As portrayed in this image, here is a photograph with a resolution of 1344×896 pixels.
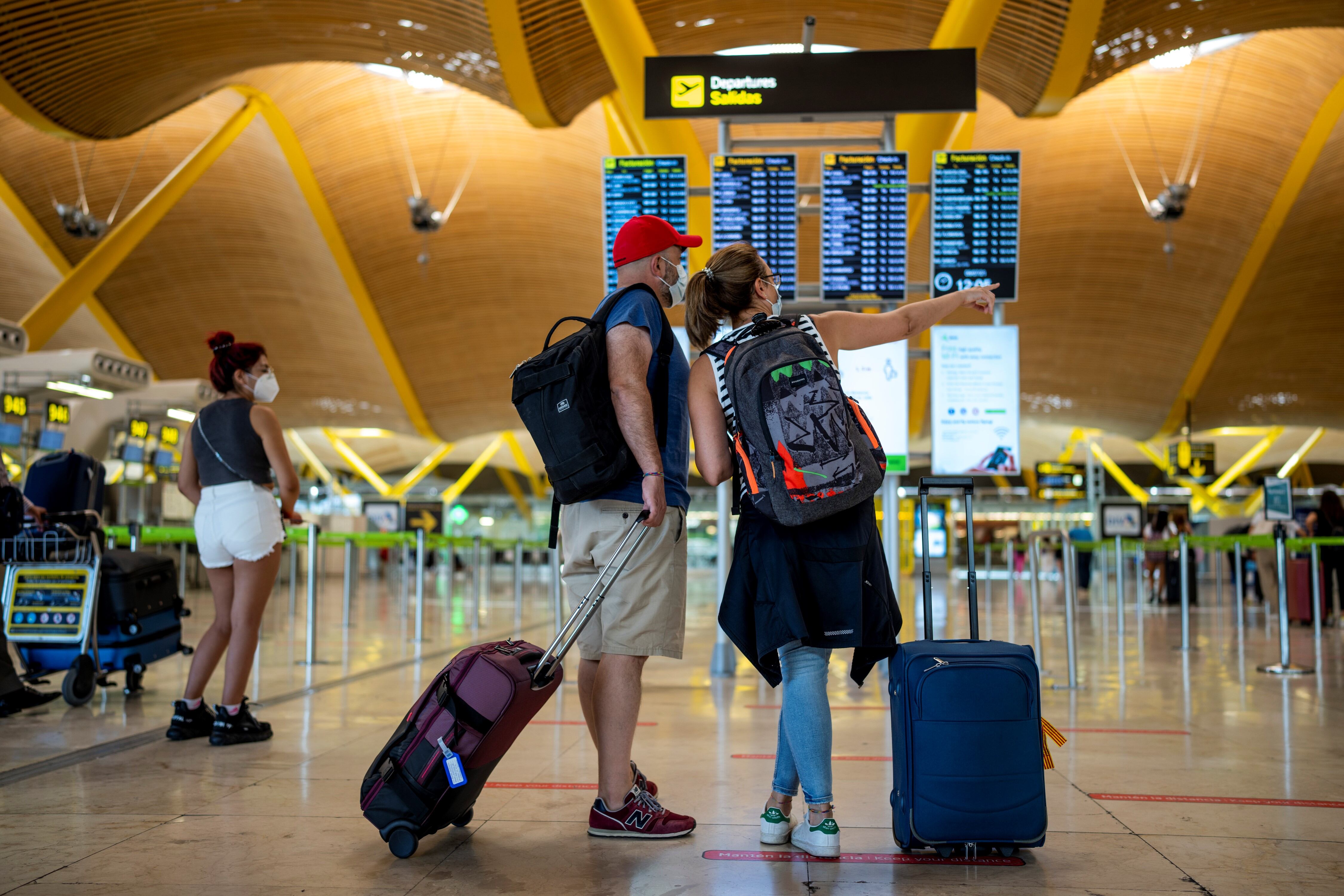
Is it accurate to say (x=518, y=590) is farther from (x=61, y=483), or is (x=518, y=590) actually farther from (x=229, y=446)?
(x=229, y=446)

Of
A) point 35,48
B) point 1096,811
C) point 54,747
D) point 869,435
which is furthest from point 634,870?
point 35,48

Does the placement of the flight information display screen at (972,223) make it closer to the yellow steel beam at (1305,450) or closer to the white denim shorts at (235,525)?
the white denim shorts at (235,525)

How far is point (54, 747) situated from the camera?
4.38m

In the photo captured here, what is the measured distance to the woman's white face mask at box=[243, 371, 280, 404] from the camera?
15.7 feet

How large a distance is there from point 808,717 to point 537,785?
1325mm

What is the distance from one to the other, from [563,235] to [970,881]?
27.1 metres

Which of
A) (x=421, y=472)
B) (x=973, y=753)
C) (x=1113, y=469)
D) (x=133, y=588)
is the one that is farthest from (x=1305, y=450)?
(x=973, y=753)

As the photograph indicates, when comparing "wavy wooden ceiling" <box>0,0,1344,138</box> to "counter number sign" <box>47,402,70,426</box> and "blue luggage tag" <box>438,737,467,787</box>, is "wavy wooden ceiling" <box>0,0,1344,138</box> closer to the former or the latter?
"counter number sign" <box>47,402,70,426</box>

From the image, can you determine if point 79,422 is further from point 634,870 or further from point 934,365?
point 634,870

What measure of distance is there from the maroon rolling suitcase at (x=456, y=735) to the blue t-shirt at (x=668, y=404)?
0.50 feet

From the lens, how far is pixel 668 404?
10.6ft

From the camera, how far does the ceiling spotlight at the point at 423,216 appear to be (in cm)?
2328

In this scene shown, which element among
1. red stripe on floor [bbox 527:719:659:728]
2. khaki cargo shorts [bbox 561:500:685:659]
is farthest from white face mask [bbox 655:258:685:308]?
red stripe on floor [bbox 527:719:659:728]

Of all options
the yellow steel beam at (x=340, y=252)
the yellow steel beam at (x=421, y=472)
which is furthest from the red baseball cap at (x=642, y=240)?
the yellow steel beam at (x=421, y=472)
